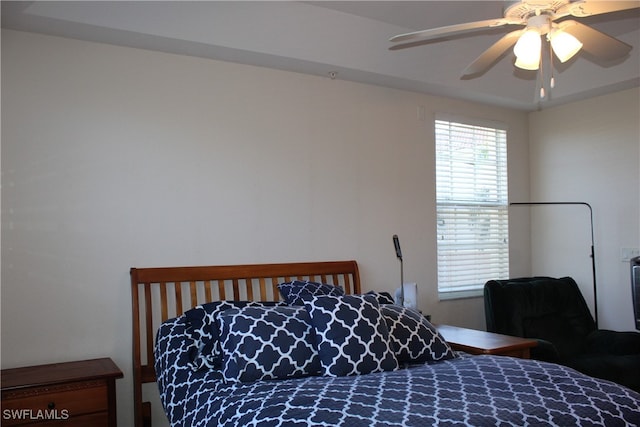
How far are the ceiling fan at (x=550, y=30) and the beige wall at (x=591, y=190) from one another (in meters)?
Answer: 1.69

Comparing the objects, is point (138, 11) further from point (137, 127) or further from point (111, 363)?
point (111, 363)

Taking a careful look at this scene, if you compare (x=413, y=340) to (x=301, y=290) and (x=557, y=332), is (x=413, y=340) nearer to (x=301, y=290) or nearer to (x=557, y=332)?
(x=301, y=290)

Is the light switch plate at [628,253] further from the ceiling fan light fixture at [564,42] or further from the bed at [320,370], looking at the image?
the ceiling fan light fixture at [564,42]

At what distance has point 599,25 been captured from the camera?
3.54 meters

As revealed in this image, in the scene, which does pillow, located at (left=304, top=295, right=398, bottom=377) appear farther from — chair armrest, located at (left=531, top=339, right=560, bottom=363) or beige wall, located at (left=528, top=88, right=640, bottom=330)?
beige wall, located at (left=528, top=88, right=640, bottom=330)

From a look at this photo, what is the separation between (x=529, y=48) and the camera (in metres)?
2.24

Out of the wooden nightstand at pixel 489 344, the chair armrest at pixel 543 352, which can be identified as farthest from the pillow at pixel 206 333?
the chair armrest at pixel 543 352

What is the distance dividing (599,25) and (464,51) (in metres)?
0.88

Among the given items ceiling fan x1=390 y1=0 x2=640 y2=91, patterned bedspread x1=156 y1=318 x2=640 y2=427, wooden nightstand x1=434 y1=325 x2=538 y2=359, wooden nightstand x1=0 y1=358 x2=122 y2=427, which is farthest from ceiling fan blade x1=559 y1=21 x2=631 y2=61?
wooden nightstand x1=0 y1=358 x2=122 y2=427

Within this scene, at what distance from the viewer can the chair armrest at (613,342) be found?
3.34 m

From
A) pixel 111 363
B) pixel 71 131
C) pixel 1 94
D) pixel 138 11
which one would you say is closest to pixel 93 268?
pixel 111 363

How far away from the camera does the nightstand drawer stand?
2271mm

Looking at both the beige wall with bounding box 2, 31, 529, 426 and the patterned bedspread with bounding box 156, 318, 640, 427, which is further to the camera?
the beige wall with bounding box 2, 31, 529, 426

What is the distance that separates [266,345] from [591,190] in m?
3.07
